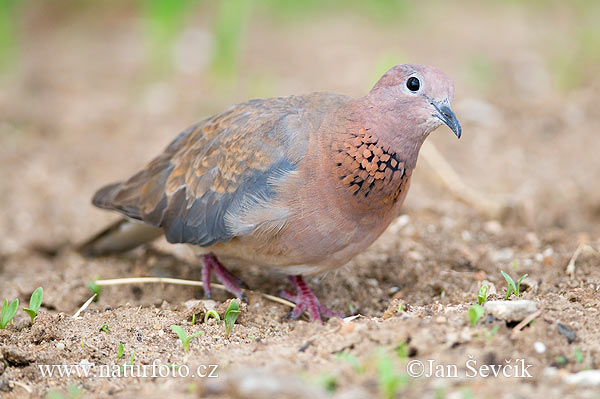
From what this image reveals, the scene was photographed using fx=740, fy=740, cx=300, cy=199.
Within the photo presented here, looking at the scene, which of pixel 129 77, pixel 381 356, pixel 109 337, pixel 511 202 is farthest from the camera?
pixel 129 77

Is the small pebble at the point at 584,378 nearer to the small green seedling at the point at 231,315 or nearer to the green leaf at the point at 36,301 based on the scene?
the small green seedling at the point at 231,315

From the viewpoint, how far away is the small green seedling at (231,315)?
3814 mm

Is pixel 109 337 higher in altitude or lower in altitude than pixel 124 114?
lower

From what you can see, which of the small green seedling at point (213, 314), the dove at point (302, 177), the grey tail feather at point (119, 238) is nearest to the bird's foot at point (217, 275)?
the dove at point (302, 177)

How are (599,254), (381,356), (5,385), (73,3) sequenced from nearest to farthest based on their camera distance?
1. (381,356)
2. (5,385)
3. (599,254)
4. (73,3)

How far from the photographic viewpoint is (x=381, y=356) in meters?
2.86

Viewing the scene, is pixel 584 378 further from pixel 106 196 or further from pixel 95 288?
pixel 106 196

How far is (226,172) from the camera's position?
426 centimetres

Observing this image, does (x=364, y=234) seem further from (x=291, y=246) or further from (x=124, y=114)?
(x=124, y=114)

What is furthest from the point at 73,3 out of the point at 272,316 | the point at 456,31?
the point at 272,316

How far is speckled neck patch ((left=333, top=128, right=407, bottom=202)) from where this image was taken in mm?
3836

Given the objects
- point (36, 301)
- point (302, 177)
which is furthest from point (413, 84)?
point (36, 301)

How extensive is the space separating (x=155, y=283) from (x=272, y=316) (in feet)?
2.98

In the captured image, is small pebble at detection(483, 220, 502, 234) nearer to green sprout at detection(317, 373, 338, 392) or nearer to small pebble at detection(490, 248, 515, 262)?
small pebble at detection(490, 248, 515, 262)
